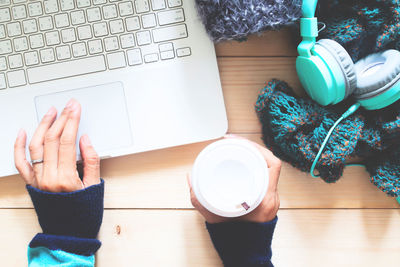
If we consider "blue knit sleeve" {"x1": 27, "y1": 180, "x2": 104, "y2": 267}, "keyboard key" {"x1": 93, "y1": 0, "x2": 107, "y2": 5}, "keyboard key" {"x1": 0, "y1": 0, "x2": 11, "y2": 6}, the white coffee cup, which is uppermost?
"keyboard key" {"x1": 0, "y1": 0, "x2": 11, "y2": 6}

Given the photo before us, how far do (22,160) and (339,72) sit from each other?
1.48ft

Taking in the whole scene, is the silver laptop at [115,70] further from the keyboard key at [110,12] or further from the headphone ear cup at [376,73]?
the headphone ear cup at [376,73]

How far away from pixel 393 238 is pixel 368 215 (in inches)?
2.1

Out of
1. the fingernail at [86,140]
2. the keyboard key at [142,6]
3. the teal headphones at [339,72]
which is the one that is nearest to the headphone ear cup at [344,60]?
the teal headphones at [339,72]

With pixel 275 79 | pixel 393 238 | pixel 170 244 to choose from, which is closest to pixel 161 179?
pixel 170 244

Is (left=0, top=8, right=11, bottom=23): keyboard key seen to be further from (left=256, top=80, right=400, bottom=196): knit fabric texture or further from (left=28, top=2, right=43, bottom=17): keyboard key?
(left=256, top=80, right=400, bottom=196): knit fabric texture

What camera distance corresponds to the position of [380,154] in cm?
52

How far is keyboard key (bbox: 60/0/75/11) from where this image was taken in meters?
Result: 0.50

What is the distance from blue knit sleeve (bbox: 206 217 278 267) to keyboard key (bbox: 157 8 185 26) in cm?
29

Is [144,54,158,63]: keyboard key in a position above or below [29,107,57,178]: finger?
above

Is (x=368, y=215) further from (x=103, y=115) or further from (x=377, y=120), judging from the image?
(x=103, y=115)

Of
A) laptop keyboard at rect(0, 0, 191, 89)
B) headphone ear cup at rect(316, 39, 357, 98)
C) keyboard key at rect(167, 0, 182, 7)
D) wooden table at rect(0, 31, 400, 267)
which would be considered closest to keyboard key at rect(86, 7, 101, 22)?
laptop keyboard at rect(0, 0, 191, 89)

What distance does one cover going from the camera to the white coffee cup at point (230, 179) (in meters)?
0.40

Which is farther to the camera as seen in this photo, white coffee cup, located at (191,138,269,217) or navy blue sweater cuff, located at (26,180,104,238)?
navy blue sweater cuff, located at (26,180,104,238)
